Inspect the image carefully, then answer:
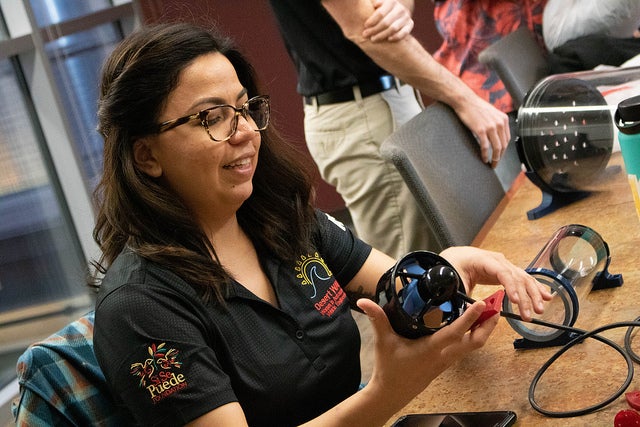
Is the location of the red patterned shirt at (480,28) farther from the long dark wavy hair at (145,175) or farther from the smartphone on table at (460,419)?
the smartphone on table at (460,419)

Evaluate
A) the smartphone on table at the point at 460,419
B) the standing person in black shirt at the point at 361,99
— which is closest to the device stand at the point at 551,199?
the standing person in black shirt at the point at 361,99

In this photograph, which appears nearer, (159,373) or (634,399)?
(634,399)

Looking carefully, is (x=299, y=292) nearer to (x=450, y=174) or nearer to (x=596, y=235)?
(x=596, y=235)

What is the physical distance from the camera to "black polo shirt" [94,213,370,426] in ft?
3.54

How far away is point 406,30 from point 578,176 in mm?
637

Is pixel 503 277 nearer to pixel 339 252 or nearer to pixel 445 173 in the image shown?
pixel 339 252

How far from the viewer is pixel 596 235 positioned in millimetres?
1389

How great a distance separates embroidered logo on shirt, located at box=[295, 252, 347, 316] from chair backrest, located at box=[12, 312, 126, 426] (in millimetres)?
343

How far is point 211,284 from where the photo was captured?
3.93 ft

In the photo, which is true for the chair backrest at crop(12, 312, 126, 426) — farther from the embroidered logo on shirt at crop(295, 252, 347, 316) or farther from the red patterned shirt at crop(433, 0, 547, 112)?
the red patterned shirt at crop(433, 0, 547, 112)

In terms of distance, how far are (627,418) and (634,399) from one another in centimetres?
6

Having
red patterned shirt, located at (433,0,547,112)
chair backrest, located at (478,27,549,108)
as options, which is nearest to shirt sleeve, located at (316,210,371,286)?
chair backrest, located at (478,27,549,108)

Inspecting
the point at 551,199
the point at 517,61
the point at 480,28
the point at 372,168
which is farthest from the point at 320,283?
the point at 480,28

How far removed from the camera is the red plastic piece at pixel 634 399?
38.2 inches
